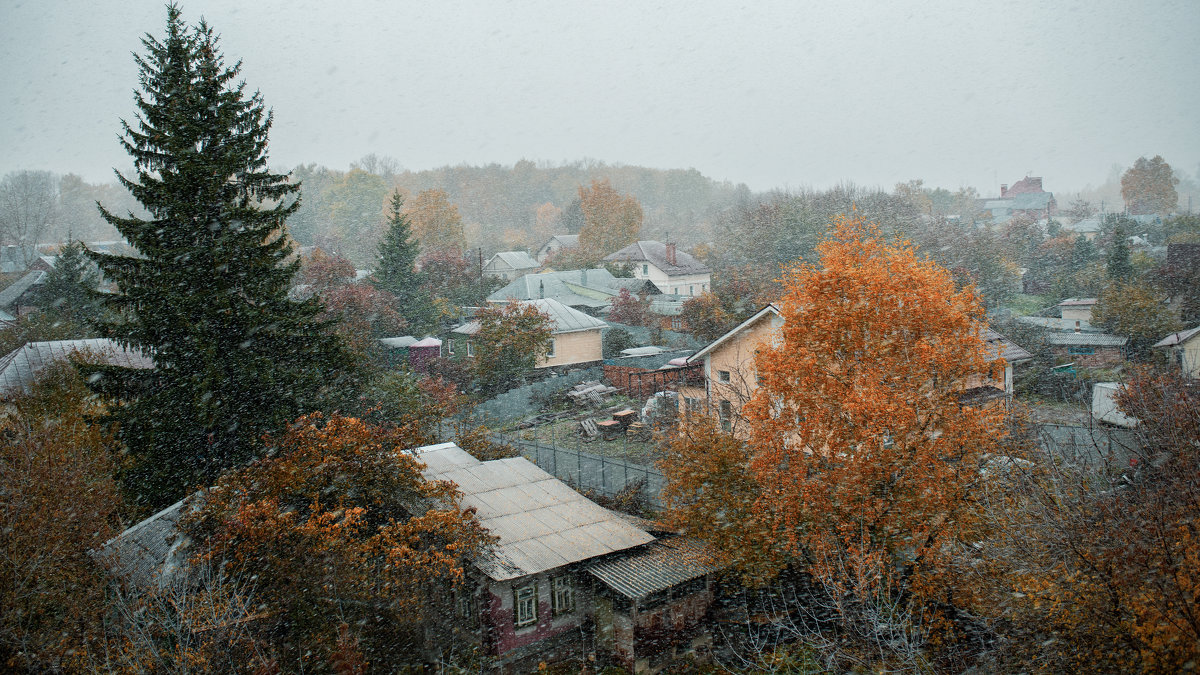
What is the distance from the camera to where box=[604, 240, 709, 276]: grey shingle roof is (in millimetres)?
45906

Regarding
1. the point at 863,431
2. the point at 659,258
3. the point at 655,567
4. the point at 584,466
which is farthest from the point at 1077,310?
the point at 655,567

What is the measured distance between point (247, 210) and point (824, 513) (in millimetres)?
11360

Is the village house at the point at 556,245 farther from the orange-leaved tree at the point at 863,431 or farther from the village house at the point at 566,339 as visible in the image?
the orange-leaved tree at the point at 863,431

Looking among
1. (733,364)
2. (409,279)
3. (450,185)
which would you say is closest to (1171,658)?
(733,364)

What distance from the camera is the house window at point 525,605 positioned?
10.1 meters

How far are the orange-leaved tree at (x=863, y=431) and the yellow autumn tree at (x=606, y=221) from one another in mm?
45068

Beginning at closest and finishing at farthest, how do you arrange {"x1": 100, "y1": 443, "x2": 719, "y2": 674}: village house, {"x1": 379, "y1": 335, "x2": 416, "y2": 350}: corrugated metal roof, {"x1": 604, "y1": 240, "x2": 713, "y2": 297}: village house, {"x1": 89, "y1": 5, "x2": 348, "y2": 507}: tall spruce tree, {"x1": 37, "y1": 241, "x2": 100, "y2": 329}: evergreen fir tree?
{"x1": 100, "y1": 443, "x2": 719, "y2": 674}: village house, {"x1": 89, "y1": 5, "x2": 348, "y2": 507}: tall spruce tree, {"x1": 379, "y1": 335, "x2": 416, "y2": 350}: corrugated metal roof, {"x1": 37, "y1": 241, "x2": 100, "y2": 329}: evergreen fir tree, {"x1": 604, "y1": 240, "x2": 713, "y2": 297}: village house

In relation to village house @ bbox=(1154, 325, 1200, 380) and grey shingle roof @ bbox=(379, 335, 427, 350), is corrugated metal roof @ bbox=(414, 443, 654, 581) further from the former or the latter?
village house @ bbox=(1154, 325, 1200, 380)

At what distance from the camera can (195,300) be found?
40.1 feet

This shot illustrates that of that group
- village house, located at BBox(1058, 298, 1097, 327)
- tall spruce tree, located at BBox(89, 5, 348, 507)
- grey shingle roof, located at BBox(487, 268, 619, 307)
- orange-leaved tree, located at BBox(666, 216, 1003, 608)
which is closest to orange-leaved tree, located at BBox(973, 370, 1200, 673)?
orange-leaved tree, located at BBox(666, 216, 1003, 608)

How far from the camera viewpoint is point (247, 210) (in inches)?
512

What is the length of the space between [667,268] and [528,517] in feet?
118

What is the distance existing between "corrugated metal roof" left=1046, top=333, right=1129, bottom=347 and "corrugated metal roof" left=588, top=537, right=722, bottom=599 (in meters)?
21.8

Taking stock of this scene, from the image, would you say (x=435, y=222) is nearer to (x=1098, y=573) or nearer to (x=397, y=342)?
(x=397, y=342)
